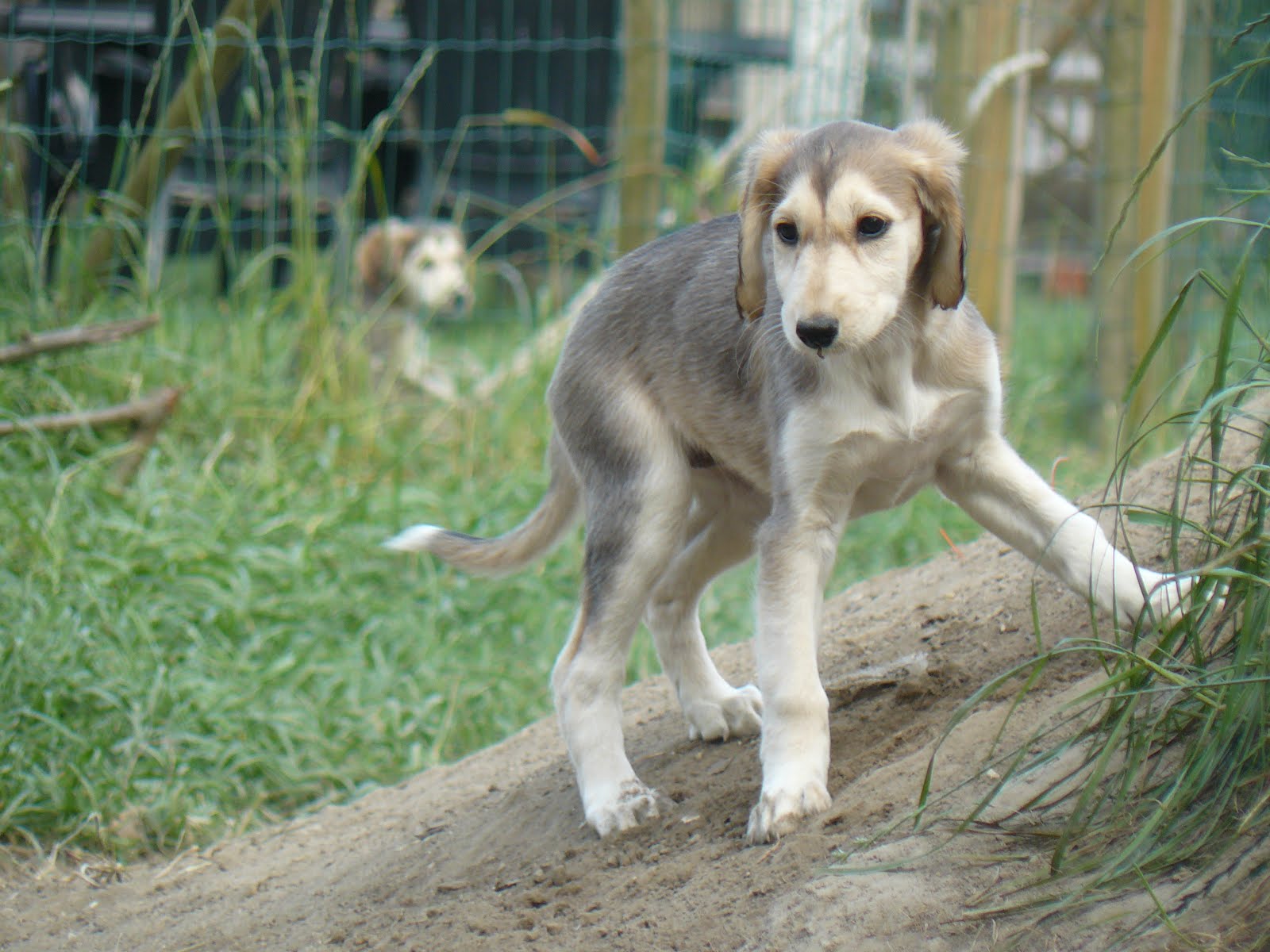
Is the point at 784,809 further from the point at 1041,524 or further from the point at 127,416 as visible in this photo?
the point at 127,416

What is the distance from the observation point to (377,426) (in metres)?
5.82

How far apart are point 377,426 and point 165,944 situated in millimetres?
3062

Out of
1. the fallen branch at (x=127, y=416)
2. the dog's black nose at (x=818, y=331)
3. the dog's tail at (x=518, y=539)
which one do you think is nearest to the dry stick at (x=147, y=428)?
the fallen branch at (x=127, y=416)

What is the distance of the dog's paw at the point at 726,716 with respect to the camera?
10.9 ft

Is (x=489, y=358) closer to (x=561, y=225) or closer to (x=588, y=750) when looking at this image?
(x=561, y=225)

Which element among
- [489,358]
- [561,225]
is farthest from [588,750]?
[561,225]

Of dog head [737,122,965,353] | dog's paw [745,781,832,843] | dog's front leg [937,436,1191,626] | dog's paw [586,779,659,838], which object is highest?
dog head [737,122,965,353]

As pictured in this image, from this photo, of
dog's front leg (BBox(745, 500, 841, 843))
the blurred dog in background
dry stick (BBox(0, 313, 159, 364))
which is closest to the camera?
dog's front leg (BBox(745, 500, 841, 843))

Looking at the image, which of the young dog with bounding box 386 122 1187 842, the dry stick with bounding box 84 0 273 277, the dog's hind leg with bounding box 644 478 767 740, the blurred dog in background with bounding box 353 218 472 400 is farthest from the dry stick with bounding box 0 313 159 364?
the dog's hind leg with bounding box 644 478 767 740

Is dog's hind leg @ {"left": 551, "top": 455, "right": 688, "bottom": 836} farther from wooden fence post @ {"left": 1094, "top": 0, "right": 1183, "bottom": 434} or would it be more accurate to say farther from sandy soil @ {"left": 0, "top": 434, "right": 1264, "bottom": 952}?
wooden fence post @ {"left": 1094, "top": 0, "right": 1183, "bottom": 434}

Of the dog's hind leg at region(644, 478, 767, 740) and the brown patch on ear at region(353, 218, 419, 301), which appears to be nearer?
the dog's hind leg at region(644, 478, 767, 740)

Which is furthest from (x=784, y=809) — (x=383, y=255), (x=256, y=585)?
(x=383, y=255)

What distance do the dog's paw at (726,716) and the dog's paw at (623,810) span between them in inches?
13.9

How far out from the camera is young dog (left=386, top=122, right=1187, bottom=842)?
259cm
